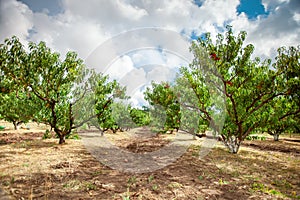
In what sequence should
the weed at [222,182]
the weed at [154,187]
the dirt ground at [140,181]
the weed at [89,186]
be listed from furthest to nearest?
1. the weed at [222,182]
2. the weed at [154,187]
3. the weed at [89,186]
4. the dirt ground at [140,181]

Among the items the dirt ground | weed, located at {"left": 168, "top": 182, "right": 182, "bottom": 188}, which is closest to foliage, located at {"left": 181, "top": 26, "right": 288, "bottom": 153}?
the dirt ground

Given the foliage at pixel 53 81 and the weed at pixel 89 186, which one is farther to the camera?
the foliage at pixel 53 81

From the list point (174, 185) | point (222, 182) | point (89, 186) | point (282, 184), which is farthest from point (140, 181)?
Result: point (282, 184)

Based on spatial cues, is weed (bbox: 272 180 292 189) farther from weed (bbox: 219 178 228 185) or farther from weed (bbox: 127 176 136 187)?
weed (bbox: 127 176 136 187)

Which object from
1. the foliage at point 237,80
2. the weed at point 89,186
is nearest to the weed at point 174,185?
the weed at point 89,186

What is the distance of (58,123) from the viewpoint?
14.7 metres

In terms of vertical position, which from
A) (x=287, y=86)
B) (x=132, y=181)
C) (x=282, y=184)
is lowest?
(x=282, y=184)

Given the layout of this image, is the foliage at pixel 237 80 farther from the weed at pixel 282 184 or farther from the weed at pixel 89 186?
the weed at pixel 89 186

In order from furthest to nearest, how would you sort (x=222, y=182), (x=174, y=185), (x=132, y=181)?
(x=222, y=182)
(x=132, y=181)
(x=174, y=185)

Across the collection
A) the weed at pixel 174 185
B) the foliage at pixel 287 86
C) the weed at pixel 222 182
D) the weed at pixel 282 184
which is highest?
the foliage at pixel 287 86

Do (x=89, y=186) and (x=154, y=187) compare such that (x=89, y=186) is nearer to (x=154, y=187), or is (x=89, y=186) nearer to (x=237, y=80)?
(x=154, y=187)

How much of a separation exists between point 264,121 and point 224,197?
8388 mm

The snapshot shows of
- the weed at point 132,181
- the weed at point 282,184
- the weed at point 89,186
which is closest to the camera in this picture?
the weed at point 89,186

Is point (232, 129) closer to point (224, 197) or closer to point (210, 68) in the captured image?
point (210, 68)
